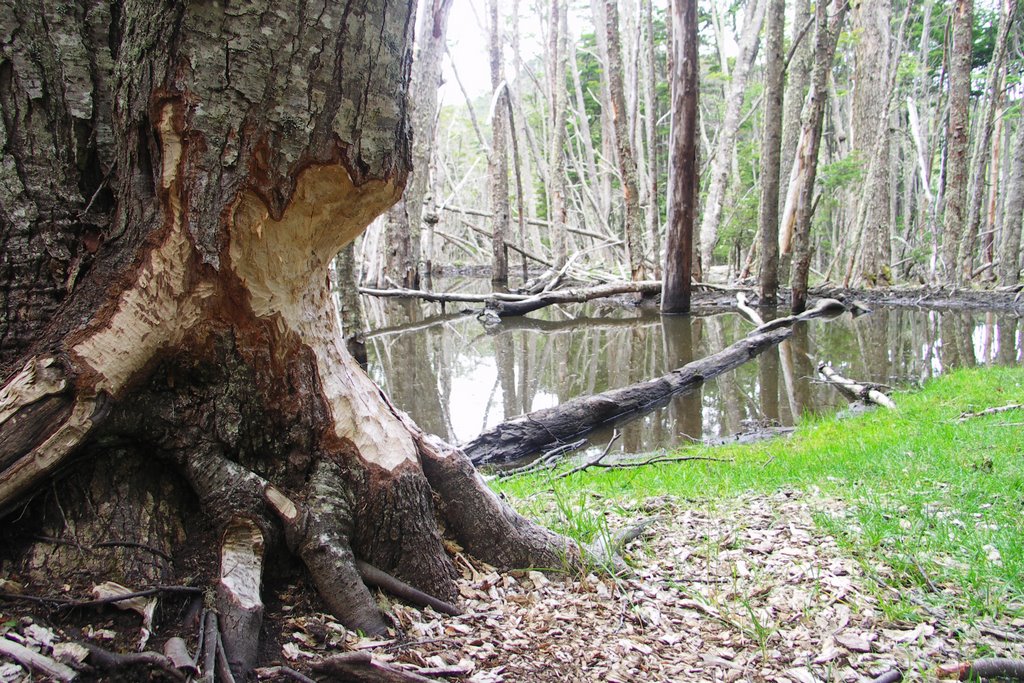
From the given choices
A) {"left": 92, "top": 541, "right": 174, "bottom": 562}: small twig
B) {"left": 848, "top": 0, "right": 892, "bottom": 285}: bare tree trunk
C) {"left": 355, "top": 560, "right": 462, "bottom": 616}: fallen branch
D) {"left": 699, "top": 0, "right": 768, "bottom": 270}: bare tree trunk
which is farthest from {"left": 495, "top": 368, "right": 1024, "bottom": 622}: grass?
{"left": 699, "top": 0, "right": 768, "bottom": 270}: bare tree trunk

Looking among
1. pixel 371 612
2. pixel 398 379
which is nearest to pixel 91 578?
pixel 371 612

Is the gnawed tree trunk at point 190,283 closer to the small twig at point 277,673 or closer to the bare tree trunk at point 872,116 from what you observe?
the small twig at point 277,673

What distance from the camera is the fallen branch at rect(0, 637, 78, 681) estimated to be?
1.71 meters

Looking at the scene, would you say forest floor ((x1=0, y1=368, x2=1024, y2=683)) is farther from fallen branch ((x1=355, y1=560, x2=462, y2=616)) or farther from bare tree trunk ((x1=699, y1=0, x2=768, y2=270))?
bare tree trunk ((x1=699, y1=0, x2=768, y2=270))

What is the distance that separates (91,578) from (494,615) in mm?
1310

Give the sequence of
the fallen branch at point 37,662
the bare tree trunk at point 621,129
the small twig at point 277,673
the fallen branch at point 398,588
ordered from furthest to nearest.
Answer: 1. the bare tree trunk at point 621,129
2. the fallen branch at point 398,588
3. the small twig at point 277,673
4. the fallen branch at point 37,662

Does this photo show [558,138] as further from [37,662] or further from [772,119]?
[37,662]

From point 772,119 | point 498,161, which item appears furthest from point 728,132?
point 498,161

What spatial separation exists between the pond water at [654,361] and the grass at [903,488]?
1.36 m

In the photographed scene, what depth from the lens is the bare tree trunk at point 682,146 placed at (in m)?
13.3

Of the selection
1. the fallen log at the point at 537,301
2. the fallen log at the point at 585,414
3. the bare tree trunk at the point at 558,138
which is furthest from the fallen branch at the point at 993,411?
the bare tree trunk at the point at 558,138

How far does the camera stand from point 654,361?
441 inches

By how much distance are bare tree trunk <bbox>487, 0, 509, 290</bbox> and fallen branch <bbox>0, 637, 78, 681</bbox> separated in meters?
20.3

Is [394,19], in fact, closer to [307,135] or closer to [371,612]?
[307,135]
